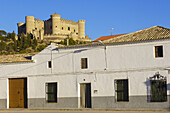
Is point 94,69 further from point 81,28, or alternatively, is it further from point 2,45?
point 81,28

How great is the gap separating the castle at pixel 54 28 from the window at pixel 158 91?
88.5 metres

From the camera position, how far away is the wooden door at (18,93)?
29.7m

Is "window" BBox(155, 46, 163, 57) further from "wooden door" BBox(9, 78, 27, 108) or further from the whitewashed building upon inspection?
"wooden door" BBox(9, 78, 27, 108)

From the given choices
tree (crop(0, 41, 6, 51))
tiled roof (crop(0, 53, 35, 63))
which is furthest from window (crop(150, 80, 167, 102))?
tree (crop(0, 41, 6, 51))

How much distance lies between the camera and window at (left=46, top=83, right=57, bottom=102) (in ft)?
93.0

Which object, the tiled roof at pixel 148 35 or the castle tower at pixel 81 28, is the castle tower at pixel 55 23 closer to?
the castle tower at pixel 81 28

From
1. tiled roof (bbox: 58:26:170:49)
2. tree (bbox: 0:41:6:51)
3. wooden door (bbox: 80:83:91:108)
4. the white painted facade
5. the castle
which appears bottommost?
wooden door (bbox: 80:83:91:108)

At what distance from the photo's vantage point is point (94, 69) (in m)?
26.9

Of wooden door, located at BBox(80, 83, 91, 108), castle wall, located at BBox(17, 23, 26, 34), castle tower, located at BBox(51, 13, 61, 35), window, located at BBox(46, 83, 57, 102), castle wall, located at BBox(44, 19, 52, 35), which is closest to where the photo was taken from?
wooden door, located at BBox(80, 83, 91, 108)

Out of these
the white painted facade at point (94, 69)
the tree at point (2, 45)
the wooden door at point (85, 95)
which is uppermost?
the tree at point (2, 45)

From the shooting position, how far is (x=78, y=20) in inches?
5089

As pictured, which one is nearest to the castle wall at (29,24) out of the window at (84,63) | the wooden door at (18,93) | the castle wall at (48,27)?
the castle wall at (48,27)

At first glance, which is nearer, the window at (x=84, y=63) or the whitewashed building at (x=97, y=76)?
the whitewashed building at (x=97, y=76)

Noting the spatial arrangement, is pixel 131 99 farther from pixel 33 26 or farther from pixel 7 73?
pixel 33 26
